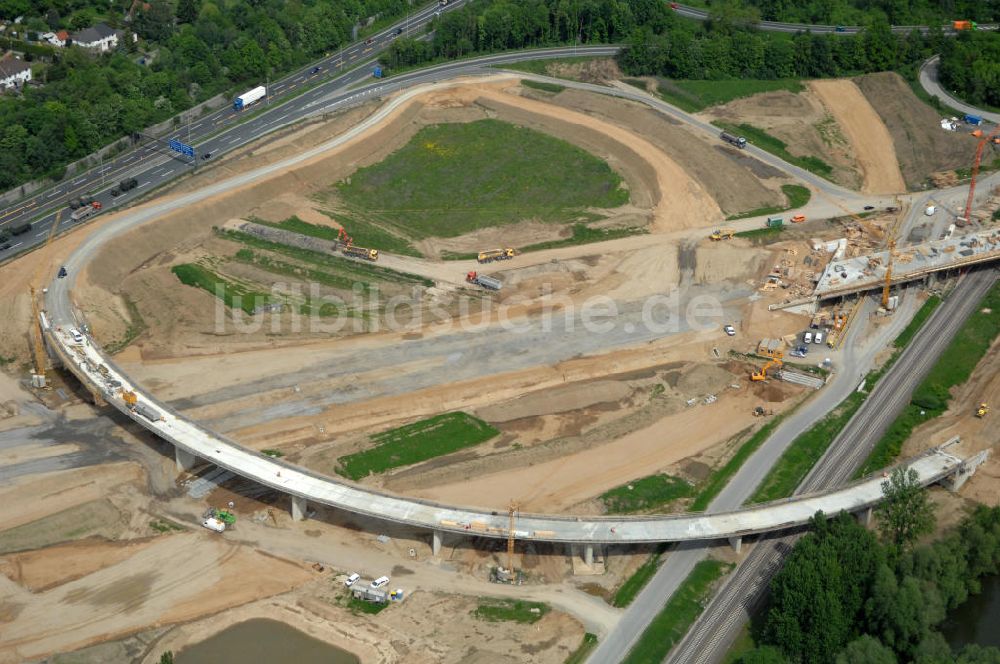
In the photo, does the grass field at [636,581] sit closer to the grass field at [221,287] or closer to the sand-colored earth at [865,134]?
the grass field at [221,287]

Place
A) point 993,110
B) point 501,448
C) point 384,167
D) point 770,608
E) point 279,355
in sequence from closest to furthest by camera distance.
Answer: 1. point 770,608
2. point 501,448
3. point 279,355
4. point 384,167
5. point 993,110

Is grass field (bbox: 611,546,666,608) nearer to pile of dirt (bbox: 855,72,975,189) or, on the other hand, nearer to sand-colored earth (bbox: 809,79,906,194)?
sand-colored earth (bbox: 809,79,906,194)

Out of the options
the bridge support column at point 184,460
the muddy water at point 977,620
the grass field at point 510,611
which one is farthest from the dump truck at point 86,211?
the muddy water at point 977,620

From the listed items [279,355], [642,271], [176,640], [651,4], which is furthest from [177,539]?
[651,4]

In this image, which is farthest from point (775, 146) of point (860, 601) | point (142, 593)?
point (142, 593)

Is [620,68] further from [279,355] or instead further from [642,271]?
[279,355]

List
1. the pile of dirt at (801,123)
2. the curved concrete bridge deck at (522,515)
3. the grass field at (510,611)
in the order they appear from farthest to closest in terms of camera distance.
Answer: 1. the pile of dirt at (801,123)
2. the curved concrete bridge deck at (522,515)
3. the grass field at (510,611)
